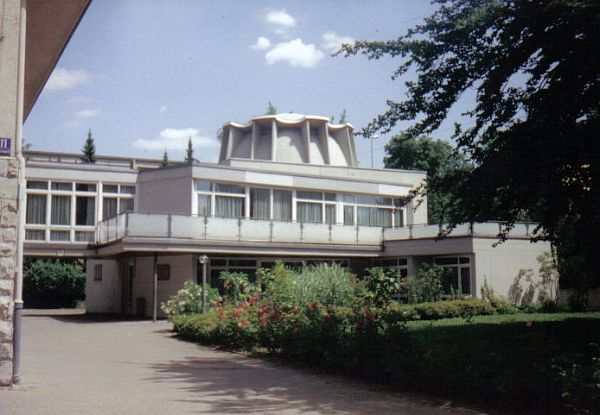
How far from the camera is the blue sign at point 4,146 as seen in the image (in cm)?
908

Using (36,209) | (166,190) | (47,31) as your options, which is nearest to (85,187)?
(36,209)

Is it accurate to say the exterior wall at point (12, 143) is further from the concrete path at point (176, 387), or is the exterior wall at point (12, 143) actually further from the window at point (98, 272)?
the window at point (98, 272)

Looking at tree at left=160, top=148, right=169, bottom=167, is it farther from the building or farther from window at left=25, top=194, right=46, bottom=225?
window at left=25, top=194, right=46, bottom=225

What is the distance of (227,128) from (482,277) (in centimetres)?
2278

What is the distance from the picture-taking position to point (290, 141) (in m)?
42.0

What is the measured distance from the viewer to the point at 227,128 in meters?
43.9

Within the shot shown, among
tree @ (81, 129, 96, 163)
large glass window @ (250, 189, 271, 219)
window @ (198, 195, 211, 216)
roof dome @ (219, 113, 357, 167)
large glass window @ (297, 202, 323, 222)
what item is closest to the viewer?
window @ (198, 195, 211, 216)

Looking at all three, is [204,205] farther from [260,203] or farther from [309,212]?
[309,212]

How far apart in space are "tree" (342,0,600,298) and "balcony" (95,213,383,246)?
13297mm

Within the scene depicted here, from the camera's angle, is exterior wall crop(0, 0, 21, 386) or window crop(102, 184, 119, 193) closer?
exterior wall crop(0, 0, 21, 386)

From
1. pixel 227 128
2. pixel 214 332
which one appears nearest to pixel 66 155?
pixel 227 128

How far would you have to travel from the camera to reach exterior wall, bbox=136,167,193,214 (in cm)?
2758

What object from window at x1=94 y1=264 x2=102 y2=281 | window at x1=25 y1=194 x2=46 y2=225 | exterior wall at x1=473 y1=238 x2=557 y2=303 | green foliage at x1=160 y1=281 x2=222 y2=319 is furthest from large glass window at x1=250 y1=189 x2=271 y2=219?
window at x1=25 y1=194 x2=46 y2=225

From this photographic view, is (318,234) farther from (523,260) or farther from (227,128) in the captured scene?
(227,128)
